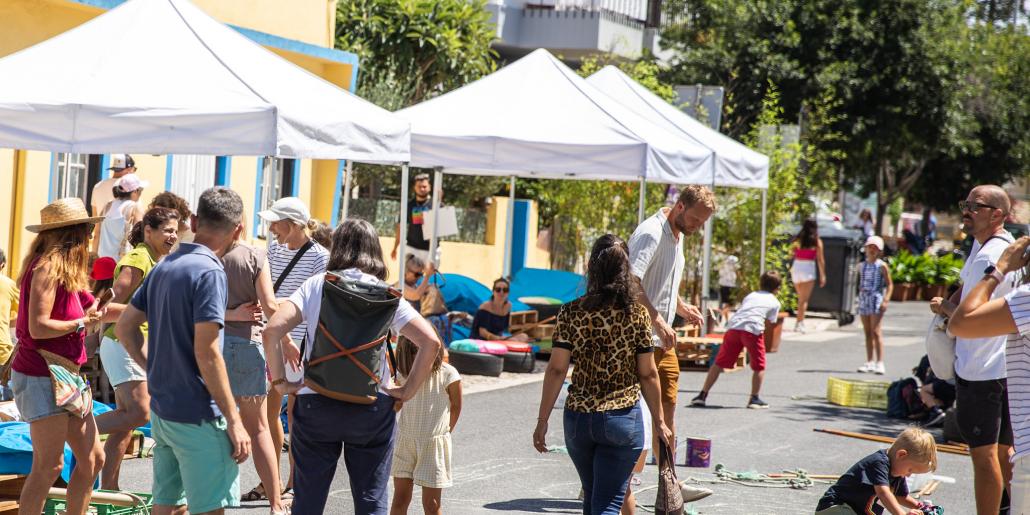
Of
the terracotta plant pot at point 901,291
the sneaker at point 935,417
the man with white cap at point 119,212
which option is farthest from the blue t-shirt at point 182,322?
the terracotta plant pot at point 901,291

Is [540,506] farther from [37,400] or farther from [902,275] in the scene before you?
[902,275]

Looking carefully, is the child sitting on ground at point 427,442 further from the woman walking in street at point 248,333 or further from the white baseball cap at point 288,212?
the white baseball cap at point 288,212

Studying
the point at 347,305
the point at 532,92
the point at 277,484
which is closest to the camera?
the point at 347,305

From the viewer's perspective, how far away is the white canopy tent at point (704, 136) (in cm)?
1425

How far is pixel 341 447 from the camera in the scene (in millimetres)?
5270

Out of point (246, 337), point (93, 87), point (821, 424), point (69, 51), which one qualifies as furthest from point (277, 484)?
point (821, 424)

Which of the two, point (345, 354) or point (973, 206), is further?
point (973, 206)

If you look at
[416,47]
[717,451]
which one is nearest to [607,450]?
[717,451]

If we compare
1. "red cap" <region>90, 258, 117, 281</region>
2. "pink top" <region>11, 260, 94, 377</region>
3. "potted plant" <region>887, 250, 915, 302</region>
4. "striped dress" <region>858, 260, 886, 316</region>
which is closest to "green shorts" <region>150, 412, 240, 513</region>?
"pink top" <region>11, 260, 94, 377</region>

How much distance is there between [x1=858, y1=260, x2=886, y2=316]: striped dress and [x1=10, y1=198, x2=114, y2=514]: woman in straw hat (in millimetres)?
10771

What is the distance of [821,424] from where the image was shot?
1130cm

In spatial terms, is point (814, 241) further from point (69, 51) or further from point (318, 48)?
point (69, 51)

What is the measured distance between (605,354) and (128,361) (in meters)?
2.38

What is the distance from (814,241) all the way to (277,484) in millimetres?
14585
